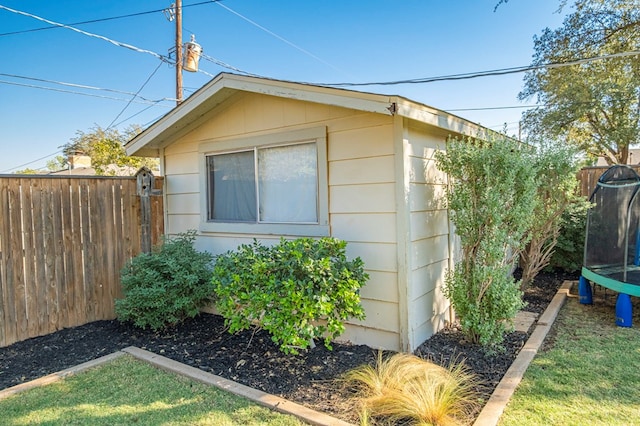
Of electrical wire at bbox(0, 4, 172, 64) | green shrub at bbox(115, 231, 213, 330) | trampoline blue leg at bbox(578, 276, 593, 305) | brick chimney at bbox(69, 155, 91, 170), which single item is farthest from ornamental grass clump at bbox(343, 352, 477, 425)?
brick chimney at bbox(69, 155, 91, 170)

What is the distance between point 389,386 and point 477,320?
1290mm

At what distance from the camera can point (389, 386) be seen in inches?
105

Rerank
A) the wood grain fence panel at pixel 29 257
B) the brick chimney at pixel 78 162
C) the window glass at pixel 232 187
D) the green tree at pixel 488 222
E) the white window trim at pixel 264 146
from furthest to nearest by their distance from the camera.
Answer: the brick chimney at pixel 78 162 → the window glass at pixel 232 187 → the wood grain fence panel at pixel 29 257 → the white window trim at pixel 264 146 → the green tree at pixel 488 222

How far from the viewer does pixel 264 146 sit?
4.36 meters

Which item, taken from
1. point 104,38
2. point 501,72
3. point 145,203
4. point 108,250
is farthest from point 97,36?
point 501,72

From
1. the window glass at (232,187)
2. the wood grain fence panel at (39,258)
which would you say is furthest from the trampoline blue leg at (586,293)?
the wood grain fence panel at (39,258)

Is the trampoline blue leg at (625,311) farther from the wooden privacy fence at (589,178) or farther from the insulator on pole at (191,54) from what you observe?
the insulator on pole at (191,54)

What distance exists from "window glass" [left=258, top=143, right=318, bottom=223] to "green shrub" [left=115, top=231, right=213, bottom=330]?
1.03 metres

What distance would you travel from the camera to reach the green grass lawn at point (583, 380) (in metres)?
2.38

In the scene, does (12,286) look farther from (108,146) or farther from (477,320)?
(108,146)

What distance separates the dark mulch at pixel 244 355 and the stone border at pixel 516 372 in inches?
3.5

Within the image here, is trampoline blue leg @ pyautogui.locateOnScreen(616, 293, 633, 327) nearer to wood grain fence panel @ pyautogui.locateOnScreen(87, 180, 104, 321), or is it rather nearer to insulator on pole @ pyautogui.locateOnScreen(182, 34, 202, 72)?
wood grain fence panel @ pyautogui.locateOnScreen(87, 180, 104, 321)

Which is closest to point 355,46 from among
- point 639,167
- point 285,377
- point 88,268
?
point 639,167

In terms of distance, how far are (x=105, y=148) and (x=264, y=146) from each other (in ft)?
43.8
